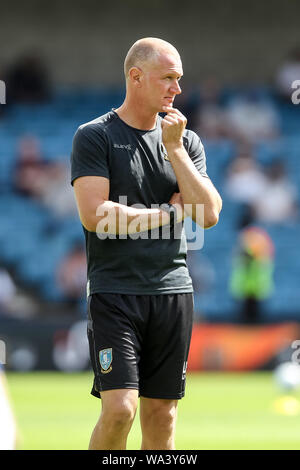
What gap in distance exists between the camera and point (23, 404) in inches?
468

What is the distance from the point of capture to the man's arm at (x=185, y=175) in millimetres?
5453

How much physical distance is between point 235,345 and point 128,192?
35.5 feet

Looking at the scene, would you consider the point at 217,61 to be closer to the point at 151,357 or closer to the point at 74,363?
the point at 74,363

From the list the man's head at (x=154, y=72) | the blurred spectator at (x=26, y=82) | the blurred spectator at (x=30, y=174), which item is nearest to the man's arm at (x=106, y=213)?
the man's head at (x=154, y=72)

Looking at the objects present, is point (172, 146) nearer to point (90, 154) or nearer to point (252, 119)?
point (90, 154)

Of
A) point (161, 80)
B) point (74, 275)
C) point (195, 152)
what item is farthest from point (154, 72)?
point (74, 275)

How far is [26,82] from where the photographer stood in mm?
21891

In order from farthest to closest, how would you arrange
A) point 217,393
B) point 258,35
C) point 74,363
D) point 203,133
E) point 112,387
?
point 258,35
point 203,133
point 74,363
point 217,393
point 112,387

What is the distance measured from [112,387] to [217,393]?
7.99m

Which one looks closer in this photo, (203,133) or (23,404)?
(23,404)
